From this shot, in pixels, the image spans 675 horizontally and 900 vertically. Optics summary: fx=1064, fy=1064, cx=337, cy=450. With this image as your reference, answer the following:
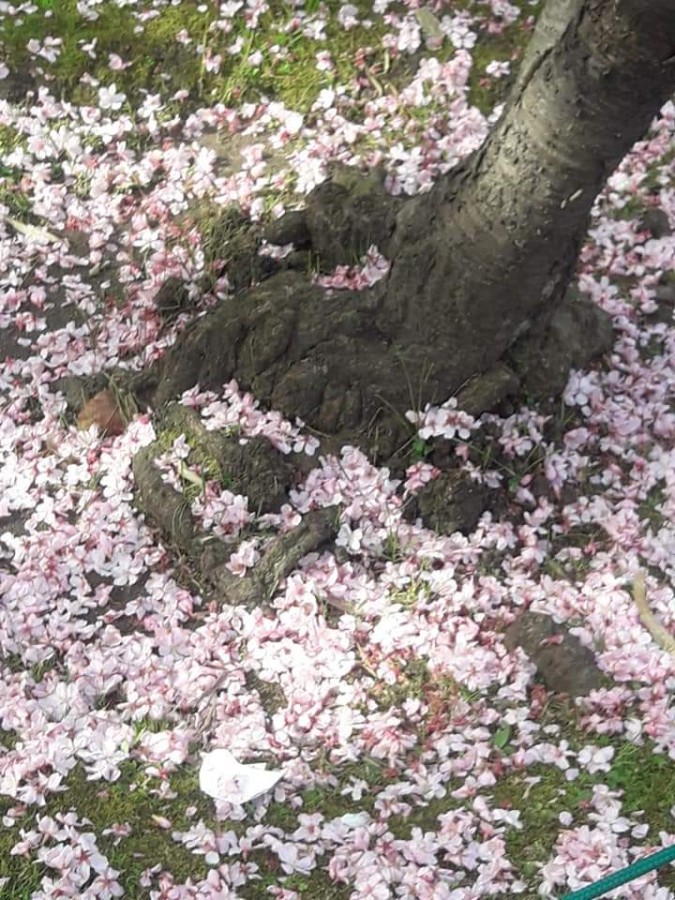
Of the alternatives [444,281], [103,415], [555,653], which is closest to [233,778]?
[555,653]

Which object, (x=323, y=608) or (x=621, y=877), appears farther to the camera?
(x=323, y=608)

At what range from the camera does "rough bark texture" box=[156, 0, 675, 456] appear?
347 centimetres

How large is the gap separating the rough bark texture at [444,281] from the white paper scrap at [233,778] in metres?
1.31

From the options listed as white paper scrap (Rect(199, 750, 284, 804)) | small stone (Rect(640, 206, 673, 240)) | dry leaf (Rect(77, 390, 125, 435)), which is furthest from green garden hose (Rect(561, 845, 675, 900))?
small stone (Rect(640, 206, 673, 240))

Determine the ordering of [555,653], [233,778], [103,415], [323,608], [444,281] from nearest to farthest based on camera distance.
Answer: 1. [233,778]
2. [555,653]
3. [323,608]
4. [444,281]
5. [103,415]

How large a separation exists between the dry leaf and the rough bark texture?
24cm

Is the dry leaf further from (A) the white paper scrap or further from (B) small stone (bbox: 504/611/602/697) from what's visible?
(B) small stone (bbox: 504/611/602/697)

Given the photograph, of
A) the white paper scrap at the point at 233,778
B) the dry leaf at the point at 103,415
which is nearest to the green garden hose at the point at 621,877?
the white paper scrap at the point at 233,778

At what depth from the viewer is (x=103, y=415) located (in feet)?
14.1

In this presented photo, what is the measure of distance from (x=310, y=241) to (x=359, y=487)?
1.20m

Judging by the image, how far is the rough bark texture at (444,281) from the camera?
11.4ft

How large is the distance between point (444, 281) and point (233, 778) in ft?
6.28

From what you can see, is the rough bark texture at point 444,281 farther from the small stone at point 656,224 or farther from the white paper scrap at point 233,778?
the white paper scrap at point 233,778

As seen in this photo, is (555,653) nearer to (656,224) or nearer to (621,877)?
(621,877)
